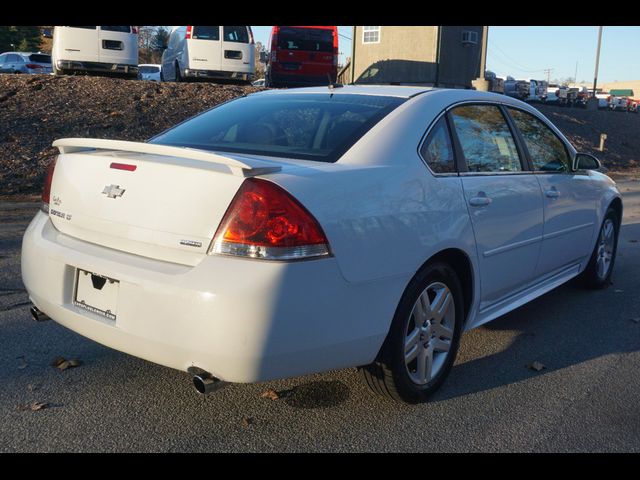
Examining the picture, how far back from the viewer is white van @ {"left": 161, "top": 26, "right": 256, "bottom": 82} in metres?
17.4

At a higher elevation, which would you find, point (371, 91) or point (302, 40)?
point (302, 40)

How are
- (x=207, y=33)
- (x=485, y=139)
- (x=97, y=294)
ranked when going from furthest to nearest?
(x=207, y=33) → (x=485, y=139) → (x=97, y=294)

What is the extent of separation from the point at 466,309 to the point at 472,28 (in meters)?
26.4

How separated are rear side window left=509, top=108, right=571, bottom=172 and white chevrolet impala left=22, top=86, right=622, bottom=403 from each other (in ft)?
1.53

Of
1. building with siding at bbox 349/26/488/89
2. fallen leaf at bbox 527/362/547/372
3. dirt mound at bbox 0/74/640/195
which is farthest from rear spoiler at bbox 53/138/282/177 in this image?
building with siding at bbox 349/26/488/89

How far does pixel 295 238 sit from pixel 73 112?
34.5 feet

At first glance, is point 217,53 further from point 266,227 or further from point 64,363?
point 266,227

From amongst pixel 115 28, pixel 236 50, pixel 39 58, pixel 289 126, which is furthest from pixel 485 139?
pixel 39 58

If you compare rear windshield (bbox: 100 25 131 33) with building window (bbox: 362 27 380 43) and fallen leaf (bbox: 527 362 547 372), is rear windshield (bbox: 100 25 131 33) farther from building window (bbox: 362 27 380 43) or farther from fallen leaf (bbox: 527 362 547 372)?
building window (bbox: 362 27 380 43)

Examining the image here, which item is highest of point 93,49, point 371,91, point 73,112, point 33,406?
point 93,49

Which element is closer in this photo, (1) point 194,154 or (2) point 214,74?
(1) point 194,154

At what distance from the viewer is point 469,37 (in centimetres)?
2753

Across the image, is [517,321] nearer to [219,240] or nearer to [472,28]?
[219,240]

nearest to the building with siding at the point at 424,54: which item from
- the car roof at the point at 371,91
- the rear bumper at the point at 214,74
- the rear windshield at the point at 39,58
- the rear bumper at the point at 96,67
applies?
the rear bumper at the point at 214,74
